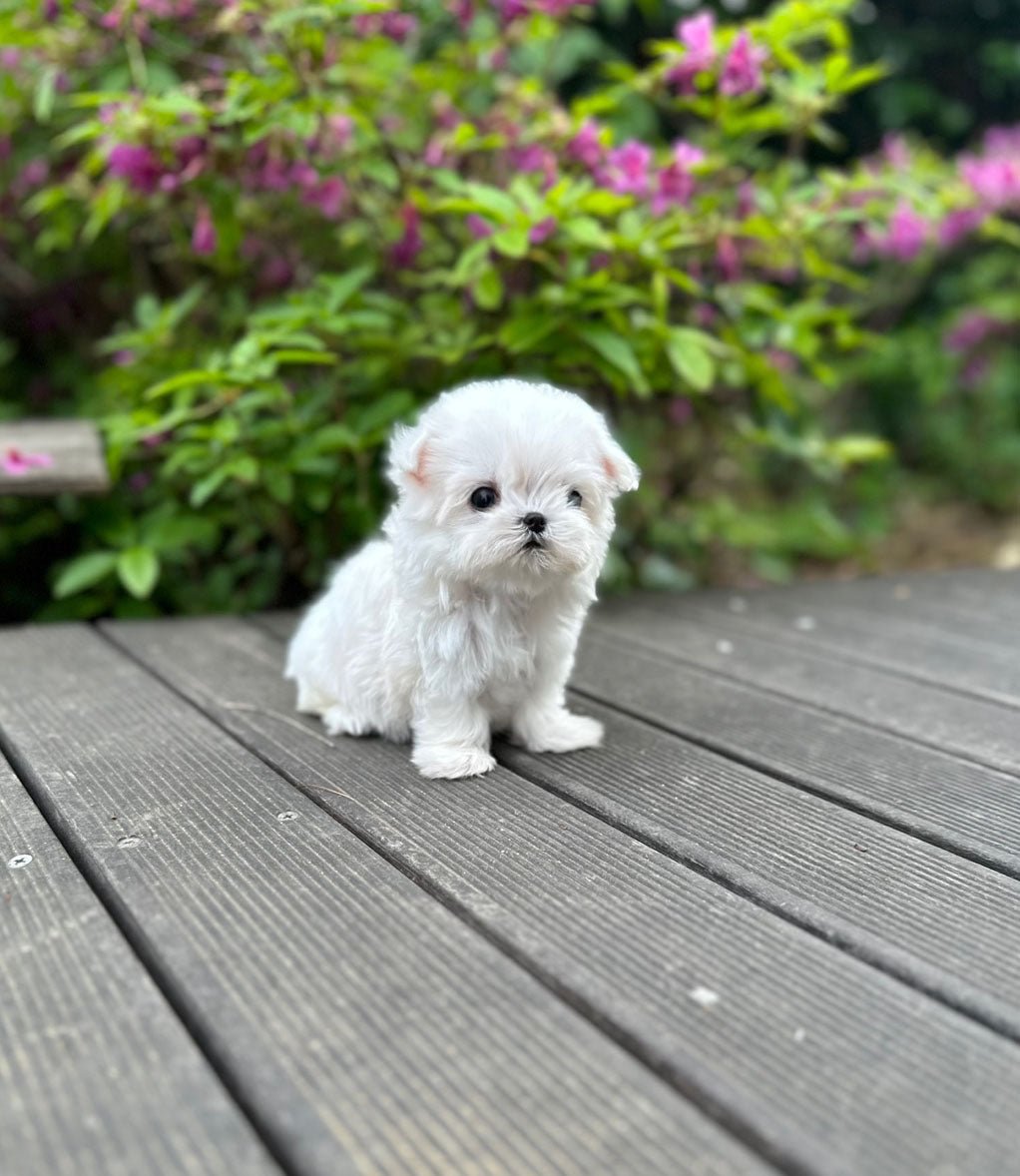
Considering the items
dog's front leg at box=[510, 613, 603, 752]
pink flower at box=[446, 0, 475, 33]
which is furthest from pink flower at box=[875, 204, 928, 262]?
dog's front leg at box=[510, 613, 603, 752]

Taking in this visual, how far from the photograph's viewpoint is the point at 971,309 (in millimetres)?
5617

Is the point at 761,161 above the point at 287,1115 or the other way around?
above

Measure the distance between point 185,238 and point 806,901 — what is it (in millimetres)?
2781

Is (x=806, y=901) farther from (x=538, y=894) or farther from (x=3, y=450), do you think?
(x=3, y=450)

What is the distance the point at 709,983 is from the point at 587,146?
8.09 feet

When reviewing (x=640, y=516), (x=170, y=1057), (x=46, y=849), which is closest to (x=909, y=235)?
(x=640, y=516)

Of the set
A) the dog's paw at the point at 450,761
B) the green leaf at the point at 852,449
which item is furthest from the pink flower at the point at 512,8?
the dog's paw at the point at 450,761

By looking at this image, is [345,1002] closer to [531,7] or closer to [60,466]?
[60,466]

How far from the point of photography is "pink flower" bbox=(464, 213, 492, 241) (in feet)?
10.3

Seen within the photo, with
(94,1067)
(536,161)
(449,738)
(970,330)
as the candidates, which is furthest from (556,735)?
(970,330)

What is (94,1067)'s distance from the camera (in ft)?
3.79

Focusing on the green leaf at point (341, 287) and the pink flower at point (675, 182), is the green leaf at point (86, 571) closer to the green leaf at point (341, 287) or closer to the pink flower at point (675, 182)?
the green leaf at point (341, 287)

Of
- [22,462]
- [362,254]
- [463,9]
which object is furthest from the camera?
[362,254]

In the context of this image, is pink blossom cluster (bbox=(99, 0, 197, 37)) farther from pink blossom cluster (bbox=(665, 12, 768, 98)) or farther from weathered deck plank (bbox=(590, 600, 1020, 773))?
weathered deck plank (bbox=(590, 600, 1020, 773))
